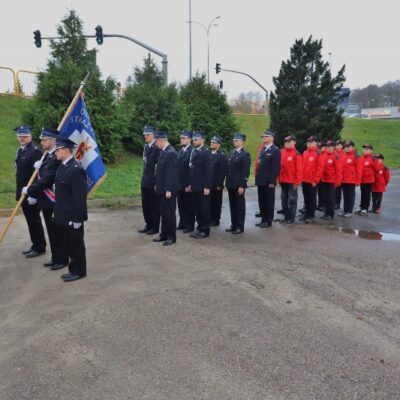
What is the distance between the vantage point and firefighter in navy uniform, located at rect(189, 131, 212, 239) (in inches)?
314

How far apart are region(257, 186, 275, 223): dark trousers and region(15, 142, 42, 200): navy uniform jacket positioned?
4509 mm

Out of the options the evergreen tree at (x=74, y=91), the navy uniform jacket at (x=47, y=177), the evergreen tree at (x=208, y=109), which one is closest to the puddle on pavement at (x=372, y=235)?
the navy uniform jacket at (x=47, y=177)

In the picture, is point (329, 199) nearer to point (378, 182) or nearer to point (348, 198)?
point (348, 198)

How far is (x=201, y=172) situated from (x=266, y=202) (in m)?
1.83

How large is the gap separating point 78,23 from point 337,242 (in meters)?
12.6

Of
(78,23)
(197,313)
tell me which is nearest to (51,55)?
(78,23)

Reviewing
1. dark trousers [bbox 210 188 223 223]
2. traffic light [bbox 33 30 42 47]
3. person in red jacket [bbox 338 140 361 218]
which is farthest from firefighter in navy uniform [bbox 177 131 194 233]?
traffic light [bbox 33 30 42 47]

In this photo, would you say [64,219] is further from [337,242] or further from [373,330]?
[337,242]

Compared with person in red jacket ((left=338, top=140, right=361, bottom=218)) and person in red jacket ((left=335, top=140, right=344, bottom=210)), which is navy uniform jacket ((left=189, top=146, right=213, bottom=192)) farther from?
person in red jacket ((left=338, top=140, right=361, bottom=218))

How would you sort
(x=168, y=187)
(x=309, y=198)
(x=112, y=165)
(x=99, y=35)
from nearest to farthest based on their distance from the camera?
1. (x=168, y=187)
2. (x=309, y=198)
3. (x=112, y=165)
4. (x=99, y=35)

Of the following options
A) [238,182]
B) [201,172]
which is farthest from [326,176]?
[201,172]

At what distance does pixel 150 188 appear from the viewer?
26.8 feet

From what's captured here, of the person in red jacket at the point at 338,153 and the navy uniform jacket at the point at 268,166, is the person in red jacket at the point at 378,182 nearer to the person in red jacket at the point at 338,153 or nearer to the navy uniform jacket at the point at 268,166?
the person in red jacket at the point at 338,153

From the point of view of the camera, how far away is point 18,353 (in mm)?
3742
